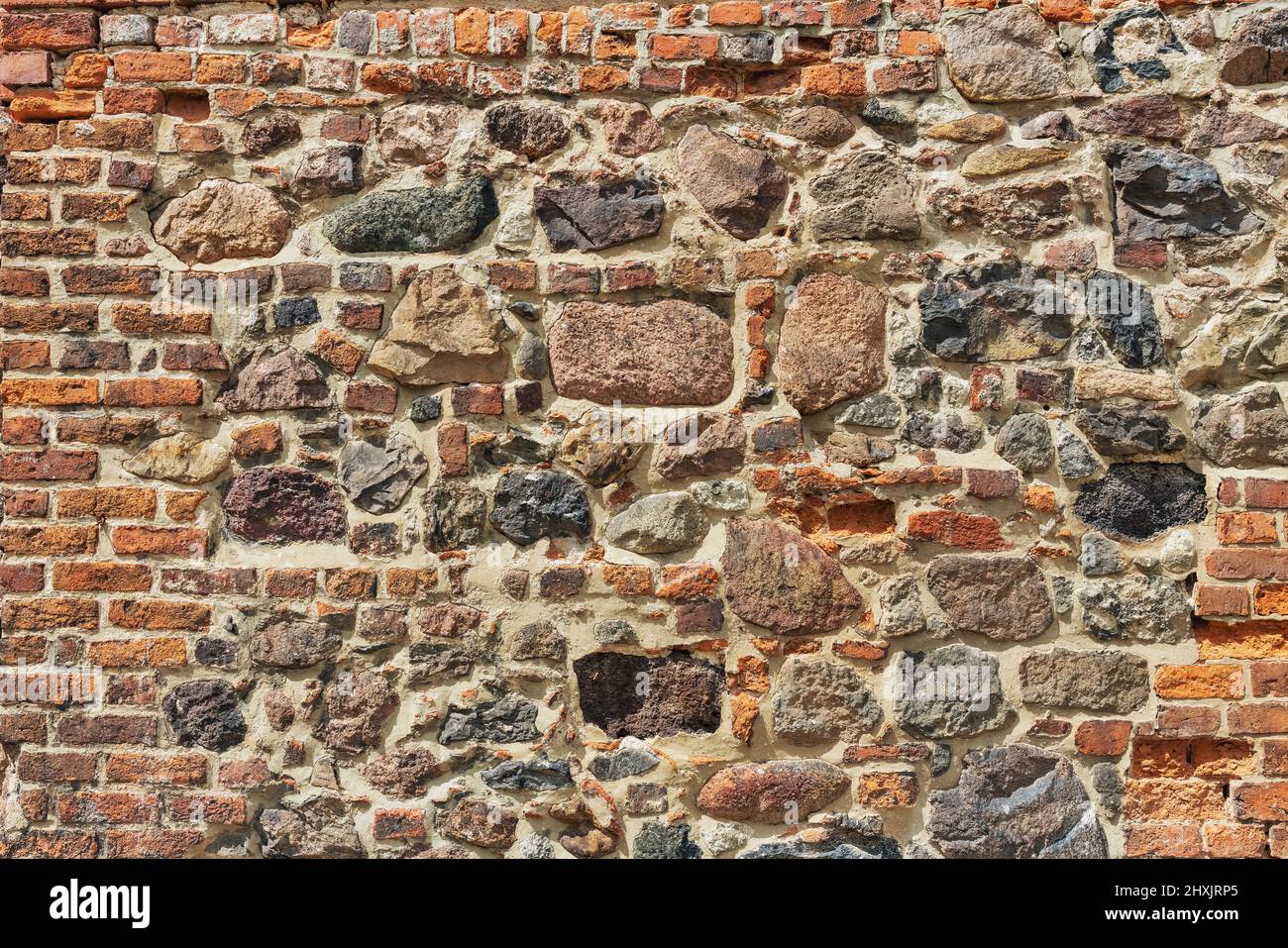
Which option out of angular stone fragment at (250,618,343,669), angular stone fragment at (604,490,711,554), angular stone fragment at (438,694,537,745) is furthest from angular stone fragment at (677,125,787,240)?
angular stone fragment at (250,618,343,669)

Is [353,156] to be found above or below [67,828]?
above

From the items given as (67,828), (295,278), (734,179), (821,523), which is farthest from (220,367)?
(821,523)

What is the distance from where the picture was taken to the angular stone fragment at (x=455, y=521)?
2.44 m

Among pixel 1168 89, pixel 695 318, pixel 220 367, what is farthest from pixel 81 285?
pixel 1168 89

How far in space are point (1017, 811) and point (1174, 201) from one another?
148 centimetres

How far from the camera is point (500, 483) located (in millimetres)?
2453

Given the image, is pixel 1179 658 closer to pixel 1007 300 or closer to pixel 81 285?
pixel 1007 300

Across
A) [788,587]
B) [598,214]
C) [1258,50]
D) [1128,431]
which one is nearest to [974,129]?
[1258,50]

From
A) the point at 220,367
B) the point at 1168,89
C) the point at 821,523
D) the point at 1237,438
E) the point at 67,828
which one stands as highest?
the point at 1168,89

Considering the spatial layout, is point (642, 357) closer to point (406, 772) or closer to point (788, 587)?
point (788, 587)

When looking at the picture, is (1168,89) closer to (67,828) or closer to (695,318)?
(695,318)

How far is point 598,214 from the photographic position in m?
2.49

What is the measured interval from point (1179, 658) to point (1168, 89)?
53.0 inches

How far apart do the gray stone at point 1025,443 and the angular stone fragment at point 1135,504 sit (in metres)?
0.12
